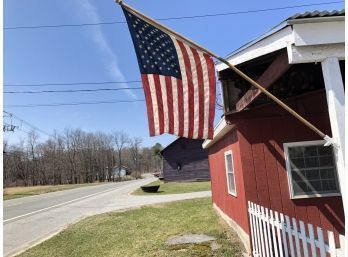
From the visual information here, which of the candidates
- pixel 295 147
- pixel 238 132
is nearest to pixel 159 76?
pixel 238 132

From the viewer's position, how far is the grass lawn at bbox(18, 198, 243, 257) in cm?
803

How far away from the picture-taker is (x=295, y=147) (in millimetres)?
7500

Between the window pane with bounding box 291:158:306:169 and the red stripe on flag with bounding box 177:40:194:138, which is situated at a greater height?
the red stripe on flag with bounding box 177:40:194:138

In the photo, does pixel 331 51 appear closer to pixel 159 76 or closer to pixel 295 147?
pixel 159 76

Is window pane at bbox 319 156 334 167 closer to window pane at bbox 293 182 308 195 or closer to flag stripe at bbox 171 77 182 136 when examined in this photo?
window pane at bbox 293 182 308 195

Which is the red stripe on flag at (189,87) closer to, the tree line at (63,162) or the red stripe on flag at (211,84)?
the red stripe on flag at (211,84)

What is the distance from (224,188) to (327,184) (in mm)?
4302

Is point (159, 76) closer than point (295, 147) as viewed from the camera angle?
Yes

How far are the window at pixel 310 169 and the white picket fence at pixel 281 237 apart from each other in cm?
109

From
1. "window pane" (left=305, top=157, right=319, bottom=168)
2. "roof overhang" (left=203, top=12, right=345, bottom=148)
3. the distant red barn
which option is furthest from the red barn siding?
the distant red barn

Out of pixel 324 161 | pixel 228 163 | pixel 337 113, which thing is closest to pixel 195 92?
pixel 337 113

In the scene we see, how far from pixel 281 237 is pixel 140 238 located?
528cm

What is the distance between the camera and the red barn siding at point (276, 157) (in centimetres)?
725

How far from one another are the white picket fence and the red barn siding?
622 millimetres
